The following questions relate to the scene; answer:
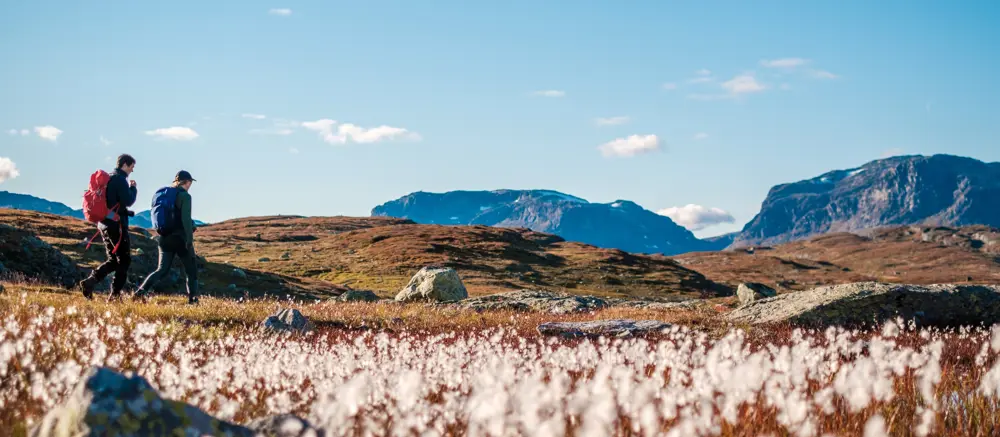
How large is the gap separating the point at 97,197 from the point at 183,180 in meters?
1.66

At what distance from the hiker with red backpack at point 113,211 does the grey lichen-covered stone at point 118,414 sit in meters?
11.4

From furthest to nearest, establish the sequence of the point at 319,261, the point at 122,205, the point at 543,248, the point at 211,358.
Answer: the point at 543,248 < the point at 319,261 < the point at 122,205 < the point at 211,358

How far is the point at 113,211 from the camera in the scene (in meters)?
13.2

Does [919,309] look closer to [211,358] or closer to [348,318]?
[348,318]

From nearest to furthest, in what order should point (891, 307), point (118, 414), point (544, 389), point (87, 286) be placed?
point (118, 414)
point (544, 389)
point (87, 286)
point (891, 307)

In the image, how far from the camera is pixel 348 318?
531 inches

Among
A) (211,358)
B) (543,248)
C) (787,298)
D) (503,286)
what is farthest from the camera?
(543,248)

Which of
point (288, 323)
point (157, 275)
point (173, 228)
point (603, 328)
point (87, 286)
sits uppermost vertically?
point (173, 228)

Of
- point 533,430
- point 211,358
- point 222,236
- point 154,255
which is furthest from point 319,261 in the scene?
point 533,430

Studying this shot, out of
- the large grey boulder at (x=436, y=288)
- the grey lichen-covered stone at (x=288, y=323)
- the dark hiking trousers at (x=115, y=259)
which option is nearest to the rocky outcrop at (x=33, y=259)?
the dark hiking trousers at (x=115, y=259)

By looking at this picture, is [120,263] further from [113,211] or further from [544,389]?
[544,389]

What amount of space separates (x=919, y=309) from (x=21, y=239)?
27878 millimetres

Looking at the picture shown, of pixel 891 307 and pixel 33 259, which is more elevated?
pixel 33 259

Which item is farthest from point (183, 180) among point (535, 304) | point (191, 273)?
point (535, 304)
